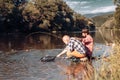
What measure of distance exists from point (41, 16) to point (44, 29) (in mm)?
5480

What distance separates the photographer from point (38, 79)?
14555 mm


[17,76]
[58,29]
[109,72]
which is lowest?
[58,29]

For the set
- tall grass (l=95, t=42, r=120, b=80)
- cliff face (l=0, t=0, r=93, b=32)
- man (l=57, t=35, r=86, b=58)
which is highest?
tall grass (l=95, t=42, r=120, b=80)

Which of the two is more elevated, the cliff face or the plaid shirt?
the plaid shirt

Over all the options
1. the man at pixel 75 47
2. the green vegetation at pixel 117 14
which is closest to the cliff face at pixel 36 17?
the green vegetation at pixel 117 14

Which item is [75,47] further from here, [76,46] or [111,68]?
[111,68]

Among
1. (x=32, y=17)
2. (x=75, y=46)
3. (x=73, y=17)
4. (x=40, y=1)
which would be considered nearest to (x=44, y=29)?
(x=32, y=17)

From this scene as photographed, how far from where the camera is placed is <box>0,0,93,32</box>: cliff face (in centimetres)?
9028

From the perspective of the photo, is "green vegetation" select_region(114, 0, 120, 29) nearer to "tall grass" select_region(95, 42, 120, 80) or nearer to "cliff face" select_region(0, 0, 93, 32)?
"cliff face" select_region(0, 0, 93, 32)

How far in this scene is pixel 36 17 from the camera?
94562 millimetres

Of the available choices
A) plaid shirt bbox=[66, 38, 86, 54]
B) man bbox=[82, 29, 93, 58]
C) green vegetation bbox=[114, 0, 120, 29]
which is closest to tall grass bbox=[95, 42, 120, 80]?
plaid shirt bbox=[66, 38, 86, 54]

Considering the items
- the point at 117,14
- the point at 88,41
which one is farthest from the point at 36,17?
the point at 88,41

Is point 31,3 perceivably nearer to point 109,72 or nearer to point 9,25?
point 9,25

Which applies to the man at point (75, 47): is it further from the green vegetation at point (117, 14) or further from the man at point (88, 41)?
the green vegetation at point (117, 14)
